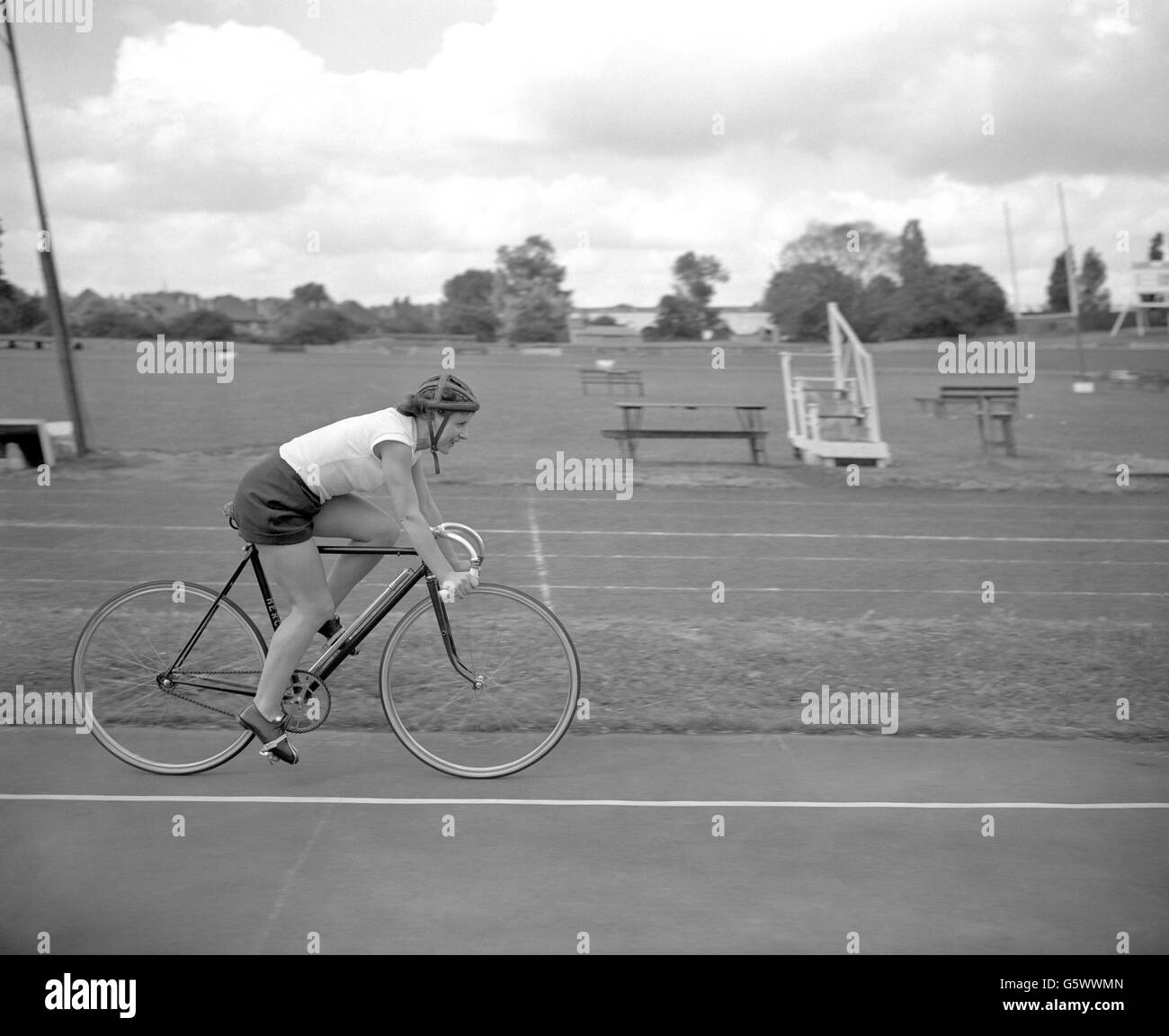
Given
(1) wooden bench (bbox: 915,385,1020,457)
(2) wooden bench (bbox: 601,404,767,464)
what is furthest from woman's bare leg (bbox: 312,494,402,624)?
(1) wooden bench (bbox: 915,385,1020,457)

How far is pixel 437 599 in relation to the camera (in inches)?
214

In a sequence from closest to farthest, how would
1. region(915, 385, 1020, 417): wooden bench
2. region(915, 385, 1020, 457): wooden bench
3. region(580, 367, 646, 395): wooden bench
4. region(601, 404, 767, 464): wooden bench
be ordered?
1. region(601, 404, 767, 464): wooden bench
2. region(915, 385, 1020, 457): wooden bench
3. region(915, 385, 1020, 417): wooden bench
4. region(580, 367, 646, 395): wooden bench

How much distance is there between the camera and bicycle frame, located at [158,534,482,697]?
535 centimetres

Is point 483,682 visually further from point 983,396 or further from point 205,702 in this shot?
point 983,396

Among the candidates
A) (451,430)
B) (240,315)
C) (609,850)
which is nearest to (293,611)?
(451,430)

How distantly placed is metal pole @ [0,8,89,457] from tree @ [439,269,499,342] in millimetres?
10838

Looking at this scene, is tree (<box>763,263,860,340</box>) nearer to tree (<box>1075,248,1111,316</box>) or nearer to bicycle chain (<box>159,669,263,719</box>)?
tree (<box>1075,248,1111,316</box>)

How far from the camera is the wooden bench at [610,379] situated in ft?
108

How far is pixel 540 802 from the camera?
5121mm

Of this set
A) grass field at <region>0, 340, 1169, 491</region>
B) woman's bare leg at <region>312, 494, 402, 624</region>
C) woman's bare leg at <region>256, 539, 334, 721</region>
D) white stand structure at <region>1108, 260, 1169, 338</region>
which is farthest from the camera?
white stand structure at <region>1108, 260, 1169, 338</region>

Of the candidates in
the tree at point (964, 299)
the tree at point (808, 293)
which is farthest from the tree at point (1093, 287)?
the tree at point (808, 293)

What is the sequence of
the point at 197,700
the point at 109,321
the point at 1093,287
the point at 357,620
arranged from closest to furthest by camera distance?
the point at 357,620, the point at 197,700, the point at 109,321, the point at 1093,287

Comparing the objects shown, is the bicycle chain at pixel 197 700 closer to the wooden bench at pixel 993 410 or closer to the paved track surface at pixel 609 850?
the paved track surface at pixel 609 850

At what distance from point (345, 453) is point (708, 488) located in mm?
12544
